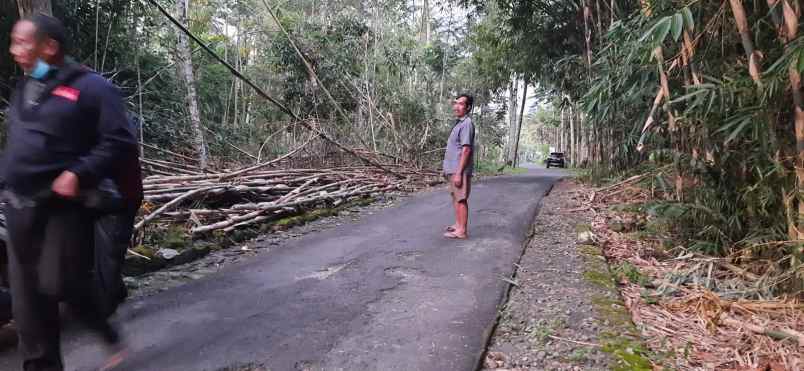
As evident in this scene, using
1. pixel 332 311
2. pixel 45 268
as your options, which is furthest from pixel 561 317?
pixel 45 268

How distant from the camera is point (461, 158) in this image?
15.7 feet

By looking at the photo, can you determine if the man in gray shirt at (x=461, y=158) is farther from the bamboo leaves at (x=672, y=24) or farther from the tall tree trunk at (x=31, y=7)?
the tall tree trunk at (x=31, y=7)

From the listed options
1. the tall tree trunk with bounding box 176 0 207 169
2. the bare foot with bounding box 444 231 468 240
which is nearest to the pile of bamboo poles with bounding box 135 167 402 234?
the bare foot with bounding box 444 231 468 240

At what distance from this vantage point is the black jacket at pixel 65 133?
6.14ft

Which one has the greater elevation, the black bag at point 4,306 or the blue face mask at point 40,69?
the blue face mask at point 40,69

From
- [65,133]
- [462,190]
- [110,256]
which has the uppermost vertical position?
[65,133]

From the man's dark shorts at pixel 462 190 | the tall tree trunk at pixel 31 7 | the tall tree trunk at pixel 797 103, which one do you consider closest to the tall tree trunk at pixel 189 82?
the tall tree trunk at pixel 31 7

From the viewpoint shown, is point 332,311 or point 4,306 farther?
point 332,311

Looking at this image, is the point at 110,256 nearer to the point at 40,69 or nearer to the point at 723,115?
the point at 40,69

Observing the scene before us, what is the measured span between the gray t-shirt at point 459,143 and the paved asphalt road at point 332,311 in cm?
73

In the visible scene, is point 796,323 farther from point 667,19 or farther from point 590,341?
point 667,19

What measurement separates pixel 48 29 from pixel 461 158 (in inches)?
138

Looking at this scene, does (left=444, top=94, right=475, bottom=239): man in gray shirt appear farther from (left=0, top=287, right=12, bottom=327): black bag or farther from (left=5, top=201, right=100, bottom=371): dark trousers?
(left=0, top=287, right=12, bottom=327): black bag

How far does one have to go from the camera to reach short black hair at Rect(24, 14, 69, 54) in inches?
75.0
